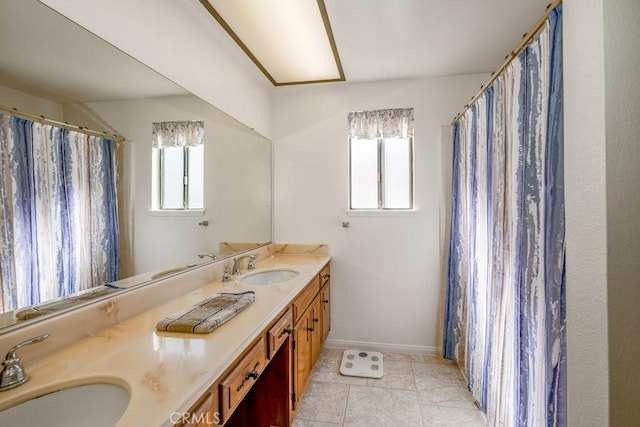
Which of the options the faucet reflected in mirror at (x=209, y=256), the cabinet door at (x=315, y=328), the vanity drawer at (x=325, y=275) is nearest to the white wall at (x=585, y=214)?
the cabinet door at (x=315, y=328)

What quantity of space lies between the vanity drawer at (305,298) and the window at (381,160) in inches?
34.5

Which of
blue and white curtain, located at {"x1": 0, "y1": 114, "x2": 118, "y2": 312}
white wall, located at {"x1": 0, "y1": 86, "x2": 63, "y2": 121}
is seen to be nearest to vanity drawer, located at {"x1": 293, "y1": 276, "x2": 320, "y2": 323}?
blue and white curtain, located at {"x1": 0, "y1": 114, "x2": 118, "y2": 312}

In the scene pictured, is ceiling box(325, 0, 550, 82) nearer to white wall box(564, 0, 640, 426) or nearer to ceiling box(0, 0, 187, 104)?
white wall box(564, 0, 640, 426)

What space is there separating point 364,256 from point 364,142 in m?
1.07

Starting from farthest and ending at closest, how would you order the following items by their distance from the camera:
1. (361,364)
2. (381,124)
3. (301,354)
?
Result: (381,124)
(361,364)
(301,354)

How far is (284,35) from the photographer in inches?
76.2

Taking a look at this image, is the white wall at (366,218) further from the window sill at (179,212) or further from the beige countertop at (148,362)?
the beige countertop at (148,362)

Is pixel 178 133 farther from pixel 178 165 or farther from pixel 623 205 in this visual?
Result: pixel 623 205

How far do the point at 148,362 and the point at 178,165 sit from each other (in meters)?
1.11

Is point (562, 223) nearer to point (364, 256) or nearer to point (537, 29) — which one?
point (537, 29)

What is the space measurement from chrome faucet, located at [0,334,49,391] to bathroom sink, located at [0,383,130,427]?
0.25 ft

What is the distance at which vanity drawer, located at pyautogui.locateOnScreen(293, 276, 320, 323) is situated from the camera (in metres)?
1.70

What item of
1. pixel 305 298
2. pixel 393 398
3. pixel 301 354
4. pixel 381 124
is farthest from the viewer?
pixel 381 124

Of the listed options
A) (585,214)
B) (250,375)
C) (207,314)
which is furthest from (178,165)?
(585,214)
